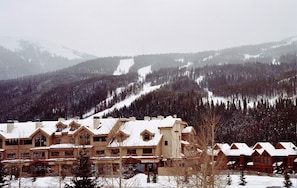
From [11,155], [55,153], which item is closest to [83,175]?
[55,153]

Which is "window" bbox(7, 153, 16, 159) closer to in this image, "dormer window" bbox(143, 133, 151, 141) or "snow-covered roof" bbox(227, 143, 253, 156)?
"dormer window" bbox(143, 133, 151, 141)

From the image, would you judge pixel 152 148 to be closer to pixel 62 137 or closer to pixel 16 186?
pixel 62 137

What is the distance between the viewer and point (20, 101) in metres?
199

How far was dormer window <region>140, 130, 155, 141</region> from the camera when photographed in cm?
5233

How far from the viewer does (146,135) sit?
52656 mm

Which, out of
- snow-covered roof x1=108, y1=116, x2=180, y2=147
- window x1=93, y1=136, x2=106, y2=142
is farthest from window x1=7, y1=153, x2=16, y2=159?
snow-covered roof x1=108, y1=116, x2=180, y2=147

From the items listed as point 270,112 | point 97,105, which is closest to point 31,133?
point 270,112

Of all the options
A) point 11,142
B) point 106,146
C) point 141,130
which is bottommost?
point 106,146

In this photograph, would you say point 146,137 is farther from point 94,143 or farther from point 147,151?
point 94,143

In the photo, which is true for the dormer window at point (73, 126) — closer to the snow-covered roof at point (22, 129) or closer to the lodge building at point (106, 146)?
the lodge building at point (106, 146)

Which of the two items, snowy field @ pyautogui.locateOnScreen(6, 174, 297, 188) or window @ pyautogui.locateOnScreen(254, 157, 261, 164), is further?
window @ pyautogui.locateOnScreen(254, 157, 261, 164)

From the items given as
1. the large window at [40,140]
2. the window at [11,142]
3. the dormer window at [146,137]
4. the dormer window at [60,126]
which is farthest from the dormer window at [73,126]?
the dormer window at [146,137]

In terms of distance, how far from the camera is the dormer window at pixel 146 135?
5233 centimetres

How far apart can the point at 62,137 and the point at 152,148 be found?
12.1m
